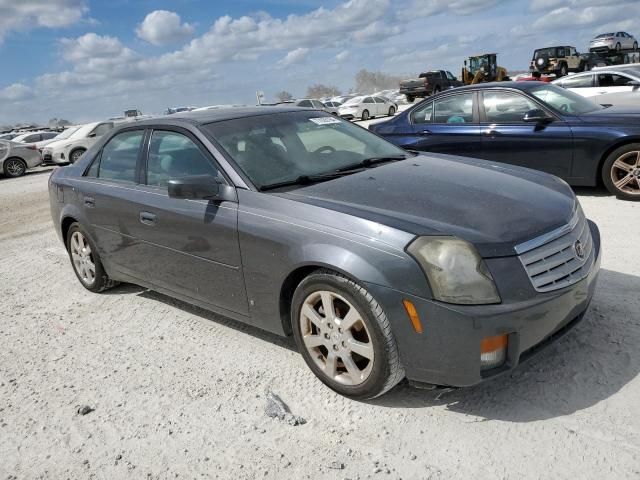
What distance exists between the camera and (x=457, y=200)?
3.07m

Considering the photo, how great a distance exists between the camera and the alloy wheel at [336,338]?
9.44ft

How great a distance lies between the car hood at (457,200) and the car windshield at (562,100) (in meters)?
3.62

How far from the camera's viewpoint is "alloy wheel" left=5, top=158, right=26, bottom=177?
19125 mm

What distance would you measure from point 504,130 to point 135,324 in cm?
500

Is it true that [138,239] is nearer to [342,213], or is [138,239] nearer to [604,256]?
[342,213]

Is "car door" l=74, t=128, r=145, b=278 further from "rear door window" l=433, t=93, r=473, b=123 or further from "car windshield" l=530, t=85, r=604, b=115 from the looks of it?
"car windshield" l=530, t=85, r=604, b=115

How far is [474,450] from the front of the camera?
253 centimetres

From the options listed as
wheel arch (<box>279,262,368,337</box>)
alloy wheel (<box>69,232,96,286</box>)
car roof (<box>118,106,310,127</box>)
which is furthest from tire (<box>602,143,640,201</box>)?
alloy wheel (<box>69,232,96,286</box>)

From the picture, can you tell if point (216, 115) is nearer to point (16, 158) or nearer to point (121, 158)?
point (121, 158)

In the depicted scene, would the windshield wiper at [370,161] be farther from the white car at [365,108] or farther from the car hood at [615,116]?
the white car at [365,108]

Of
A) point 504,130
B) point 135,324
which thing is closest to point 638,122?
point 504,130

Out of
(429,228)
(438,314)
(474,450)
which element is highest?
(429,228)

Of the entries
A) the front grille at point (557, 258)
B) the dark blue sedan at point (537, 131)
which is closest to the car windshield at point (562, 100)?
the dark blue sedan at point (537, 131)

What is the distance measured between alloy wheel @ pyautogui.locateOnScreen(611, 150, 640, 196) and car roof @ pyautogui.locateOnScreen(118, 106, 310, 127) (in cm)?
406
